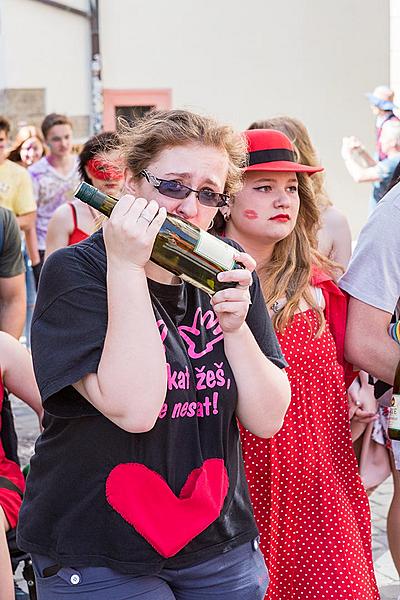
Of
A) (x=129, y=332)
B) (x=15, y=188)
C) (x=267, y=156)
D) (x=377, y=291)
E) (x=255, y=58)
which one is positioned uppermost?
(x=267, y=156)

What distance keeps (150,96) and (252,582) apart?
1472 cm

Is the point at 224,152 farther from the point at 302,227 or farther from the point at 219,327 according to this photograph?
the point at 302,227

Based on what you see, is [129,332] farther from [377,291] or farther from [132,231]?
[377,291]

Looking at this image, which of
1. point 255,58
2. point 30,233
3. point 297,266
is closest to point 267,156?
point 297,266

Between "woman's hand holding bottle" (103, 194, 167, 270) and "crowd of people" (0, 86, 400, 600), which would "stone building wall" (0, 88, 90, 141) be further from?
"woman's hand holding bottle" (103, 194, 167, 270)

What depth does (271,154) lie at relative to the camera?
3436 millimetres

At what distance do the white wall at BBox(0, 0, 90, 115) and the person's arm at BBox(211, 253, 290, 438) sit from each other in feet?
40.7

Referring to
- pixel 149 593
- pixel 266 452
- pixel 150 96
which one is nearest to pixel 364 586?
pixel 266 452

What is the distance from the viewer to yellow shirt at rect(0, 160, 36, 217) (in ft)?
27.5

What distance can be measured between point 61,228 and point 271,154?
2.49 metres

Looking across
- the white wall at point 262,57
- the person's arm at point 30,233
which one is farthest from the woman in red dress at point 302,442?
the white wall at point 262,57

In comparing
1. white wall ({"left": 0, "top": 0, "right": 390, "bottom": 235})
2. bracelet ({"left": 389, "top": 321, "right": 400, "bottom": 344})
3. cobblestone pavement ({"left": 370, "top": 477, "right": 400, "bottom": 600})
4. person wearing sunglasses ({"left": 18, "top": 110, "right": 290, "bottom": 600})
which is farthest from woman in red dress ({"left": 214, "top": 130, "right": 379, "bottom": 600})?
white wall ({"left": 0, "top": 0, "right": 390, "bottom": 235})

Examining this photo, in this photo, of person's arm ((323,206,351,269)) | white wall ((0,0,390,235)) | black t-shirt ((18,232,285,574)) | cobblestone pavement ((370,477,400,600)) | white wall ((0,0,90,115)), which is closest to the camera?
black t-shirt ((18,232,285,574))

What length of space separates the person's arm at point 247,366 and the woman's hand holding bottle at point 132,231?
0.18m
